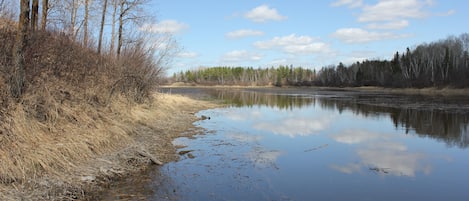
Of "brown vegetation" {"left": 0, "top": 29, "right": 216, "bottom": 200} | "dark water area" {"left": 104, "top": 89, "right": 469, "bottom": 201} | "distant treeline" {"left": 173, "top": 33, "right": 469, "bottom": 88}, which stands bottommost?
"dark water area" {"left": 104, "top": 89, "right": 469, "bottom": 201}

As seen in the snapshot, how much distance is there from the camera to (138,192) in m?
7.96

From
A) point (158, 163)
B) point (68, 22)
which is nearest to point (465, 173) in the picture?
point (158, 163)

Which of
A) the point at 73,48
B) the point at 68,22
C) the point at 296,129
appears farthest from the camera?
the point at 68,22

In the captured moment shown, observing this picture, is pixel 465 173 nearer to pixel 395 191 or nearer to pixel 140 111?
pixel 395 191

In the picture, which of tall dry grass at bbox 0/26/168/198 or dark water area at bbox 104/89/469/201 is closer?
tall dry grass at bbox 0/26/168/198

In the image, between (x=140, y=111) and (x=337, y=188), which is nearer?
(x=337, y=188)

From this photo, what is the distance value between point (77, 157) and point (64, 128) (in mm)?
1248

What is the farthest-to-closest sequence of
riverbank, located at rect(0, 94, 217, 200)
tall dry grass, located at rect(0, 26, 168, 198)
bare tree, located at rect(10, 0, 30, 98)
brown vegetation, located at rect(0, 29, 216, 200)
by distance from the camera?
bare tree, located at rect(10, 0, 30, 98) < tall dry grass, located at rect(0, 26, 168, 198) < brown vegetation, located at rect(0, 29, 216, 200) < riverbank, located at rect(0, 94, 217, 200)

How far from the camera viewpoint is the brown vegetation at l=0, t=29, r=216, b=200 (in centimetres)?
739

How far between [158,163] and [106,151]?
142 cm

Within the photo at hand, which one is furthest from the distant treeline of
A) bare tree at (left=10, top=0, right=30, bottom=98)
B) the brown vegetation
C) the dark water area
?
bare tree at (left=10, top=0, right=30, bottom=98)

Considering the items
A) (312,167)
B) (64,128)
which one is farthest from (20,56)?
(312,167)

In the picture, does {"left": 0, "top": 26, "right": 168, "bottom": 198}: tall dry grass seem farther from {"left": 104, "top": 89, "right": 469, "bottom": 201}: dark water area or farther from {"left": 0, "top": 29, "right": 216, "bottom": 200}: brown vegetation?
{"left": 104, "top": 89, "right": 469, "bottom": 201}: dark water area

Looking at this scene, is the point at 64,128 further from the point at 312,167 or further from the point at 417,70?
the point at 417,70
